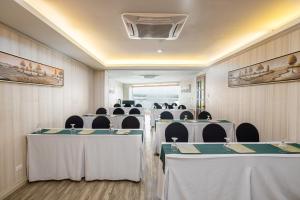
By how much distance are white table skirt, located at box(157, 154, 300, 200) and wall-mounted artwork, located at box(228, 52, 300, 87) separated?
1.56 metres

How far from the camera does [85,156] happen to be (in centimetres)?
332

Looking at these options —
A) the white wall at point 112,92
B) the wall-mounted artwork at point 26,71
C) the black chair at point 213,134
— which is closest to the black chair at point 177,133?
the black chair at point 213,134

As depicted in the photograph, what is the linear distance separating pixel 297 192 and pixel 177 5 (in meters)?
2.81

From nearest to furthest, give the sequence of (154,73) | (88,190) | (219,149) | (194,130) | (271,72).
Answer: (219,149)
(88,190)
(271,72)
(194,130)
(154,73)

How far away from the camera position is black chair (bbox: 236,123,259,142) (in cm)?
346

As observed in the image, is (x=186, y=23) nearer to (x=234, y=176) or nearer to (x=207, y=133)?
(x=207, y=133)

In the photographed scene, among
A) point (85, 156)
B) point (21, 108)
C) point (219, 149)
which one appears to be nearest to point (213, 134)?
point (219, 149)

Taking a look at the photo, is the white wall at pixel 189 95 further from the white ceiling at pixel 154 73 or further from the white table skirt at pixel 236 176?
the white table skirt at pixel 236 176

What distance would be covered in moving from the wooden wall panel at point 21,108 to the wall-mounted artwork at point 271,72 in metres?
4.46

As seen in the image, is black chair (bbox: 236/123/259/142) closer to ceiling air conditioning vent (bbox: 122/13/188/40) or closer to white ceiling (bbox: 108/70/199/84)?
ceiling air conditioning vent (bbox: 122/13/188/40)

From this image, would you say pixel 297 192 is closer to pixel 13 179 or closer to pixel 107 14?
pixel 107 14

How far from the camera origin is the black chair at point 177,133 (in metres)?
3.52

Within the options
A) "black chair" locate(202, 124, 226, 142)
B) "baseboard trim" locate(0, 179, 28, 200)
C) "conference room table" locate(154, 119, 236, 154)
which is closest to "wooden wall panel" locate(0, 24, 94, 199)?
"baseboard trim" locate(0, 179, 28, 200)

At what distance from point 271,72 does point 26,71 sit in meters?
4.47
